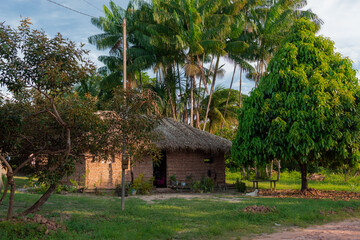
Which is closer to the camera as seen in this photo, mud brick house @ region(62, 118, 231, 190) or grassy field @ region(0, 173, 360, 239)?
grassy field @ region(0, 173, 360, 239)

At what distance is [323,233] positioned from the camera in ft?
24.9

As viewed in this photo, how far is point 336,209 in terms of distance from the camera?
1062cm

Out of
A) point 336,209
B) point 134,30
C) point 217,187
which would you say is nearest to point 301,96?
point 336,209

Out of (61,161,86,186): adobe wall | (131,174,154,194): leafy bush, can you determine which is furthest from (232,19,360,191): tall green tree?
(61,161,86,186): adobe wall

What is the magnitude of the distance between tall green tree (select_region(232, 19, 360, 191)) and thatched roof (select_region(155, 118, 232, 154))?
8.44 feet

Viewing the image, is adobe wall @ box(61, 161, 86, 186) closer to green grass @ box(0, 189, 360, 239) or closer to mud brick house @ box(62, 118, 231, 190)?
Result: mud brick house @ box(62, 118, 231, 190)

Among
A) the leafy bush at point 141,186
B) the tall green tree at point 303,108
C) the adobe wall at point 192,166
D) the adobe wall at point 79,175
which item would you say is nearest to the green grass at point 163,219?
the tall green tree at point 303,108

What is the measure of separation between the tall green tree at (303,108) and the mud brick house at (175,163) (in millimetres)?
2921

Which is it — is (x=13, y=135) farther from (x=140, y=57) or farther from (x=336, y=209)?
(x=140, y=57)

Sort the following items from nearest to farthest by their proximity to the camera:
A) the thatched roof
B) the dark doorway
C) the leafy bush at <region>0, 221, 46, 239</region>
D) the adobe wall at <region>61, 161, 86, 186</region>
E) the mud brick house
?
1. the leafy bush at <region>0, 221, 46, 239</region>
2. the adobe wall at <region>61, 161, 86, 186</region>
3. the mud brick house
4. the thatched roof
5. the dark doorway

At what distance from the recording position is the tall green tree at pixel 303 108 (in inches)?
515

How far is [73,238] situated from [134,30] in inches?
780

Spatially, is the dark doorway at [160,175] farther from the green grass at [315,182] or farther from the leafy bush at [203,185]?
the green grass at [315,182]

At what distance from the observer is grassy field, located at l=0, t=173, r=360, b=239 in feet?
22.1
